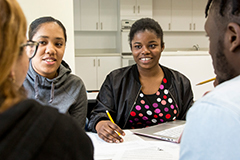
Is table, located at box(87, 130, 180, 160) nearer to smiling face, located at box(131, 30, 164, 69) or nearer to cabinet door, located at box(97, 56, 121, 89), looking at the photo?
smiling face, located at box(131, 30, 164, 69)

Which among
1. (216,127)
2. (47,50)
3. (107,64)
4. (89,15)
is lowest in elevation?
(107,64)

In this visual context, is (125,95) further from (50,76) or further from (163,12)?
(163,12)

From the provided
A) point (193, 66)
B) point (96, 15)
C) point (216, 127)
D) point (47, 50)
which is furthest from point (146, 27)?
point (96, 15)

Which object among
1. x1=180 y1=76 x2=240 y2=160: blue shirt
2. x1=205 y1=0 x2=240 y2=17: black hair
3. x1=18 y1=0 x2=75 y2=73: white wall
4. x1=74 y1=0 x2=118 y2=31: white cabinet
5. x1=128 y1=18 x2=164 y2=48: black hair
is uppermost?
x1=74 y1=0 x2=118 y2=31: white cabinet

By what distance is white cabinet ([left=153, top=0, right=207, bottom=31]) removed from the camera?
601 centimetres

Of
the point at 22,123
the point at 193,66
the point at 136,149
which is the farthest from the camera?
the point at 193,66

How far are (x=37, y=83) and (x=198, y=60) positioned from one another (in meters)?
3.44

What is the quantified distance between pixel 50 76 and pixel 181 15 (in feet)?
17.3

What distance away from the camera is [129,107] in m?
1.58

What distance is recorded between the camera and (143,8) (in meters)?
5.68

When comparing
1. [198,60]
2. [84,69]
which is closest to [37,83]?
[198,60]

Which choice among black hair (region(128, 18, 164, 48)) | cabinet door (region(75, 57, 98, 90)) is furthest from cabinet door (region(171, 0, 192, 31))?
black hair (region(128, 18, 164, 48))

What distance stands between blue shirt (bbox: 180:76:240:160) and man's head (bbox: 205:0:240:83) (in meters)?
0.13

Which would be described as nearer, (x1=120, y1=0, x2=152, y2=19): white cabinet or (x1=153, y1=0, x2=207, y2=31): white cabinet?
(x1=120, y1=0, x2=152, y2=19): white cabinet
